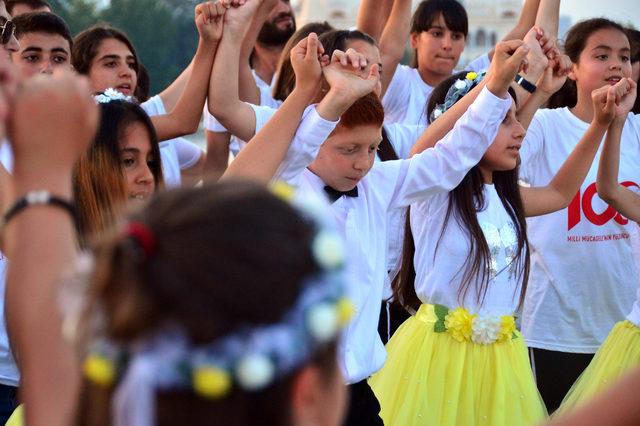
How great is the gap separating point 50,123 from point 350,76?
1.74 metres

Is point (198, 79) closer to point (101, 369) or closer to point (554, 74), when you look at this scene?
point (554, 74)

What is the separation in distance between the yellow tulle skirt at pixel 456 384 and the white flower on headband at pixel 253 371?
2842 millimetres

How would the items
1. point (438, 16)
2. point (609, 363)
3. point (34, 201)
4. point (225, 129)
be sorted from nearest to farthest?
1. point (34, 201)
2. point (609, 363)
3. point (225, 129)
4. point (438, 16)

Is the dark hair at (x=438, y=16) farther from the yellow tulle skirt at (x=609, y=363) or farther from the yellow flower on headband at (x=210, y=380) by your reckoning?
the yellow flower on headband at (x=210, y=380)

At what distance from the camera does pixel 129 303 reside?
118 cm

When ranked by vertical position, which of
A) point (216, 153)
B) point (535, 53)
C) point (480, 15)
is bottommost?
point (216, 153)

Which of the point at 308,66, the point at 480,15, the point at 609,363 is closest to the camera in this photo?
the point at 308,66

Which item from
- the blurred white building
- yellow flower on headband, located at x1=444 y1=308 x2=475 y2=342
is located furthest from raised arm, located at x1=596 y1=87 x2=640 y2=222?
the blurred white building

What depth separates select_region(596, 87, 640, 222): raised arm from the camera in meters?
4.24

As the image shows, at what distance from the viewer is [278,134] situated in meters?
2.95

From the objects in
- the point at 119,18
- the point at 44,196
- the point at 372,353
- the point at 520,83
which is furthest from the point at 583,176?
the point at 119,18

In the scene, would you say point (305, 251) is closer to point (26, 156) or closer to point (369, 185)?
point (26, 156)

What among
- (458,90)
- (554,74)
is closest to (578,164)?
(554,74)

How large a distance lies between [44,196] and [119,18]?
7.54m
